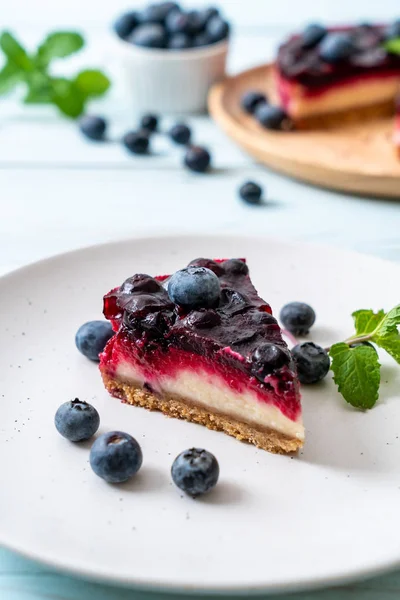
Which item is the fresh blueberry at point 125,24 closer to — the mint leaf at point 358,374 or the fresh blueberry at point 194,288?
the fresh blueberry at point 194,288

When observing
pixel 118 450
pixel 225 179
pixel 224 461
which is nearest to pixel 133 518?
pixel 118 450

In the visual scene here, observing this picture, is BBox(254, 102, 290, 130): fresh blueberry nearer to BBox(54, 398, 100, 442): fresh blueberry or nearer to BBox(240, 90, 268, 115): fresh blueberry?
BBox(240, 90, 268, 115): fresh blueberry

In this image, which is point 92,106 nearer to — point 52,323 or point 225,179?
point 225,179

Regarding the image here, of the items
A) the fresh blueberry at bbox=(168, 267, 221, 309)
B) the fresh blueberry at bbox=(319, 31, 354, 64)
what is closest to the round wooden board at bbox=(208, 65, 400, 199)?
the fresh blueberry at bbox=(319, 31, 354, 64)

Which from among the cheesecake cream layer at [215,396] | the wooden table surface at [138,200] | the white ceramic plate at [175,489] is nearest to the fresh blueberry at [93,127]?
the wooden table surface at [138,200]

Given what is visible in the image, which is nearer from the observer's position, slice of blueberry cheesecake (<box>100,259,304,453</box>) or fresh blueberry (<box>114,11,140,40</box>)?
slice of blueberry cheesecake (<box>100,259,304,453</box>)

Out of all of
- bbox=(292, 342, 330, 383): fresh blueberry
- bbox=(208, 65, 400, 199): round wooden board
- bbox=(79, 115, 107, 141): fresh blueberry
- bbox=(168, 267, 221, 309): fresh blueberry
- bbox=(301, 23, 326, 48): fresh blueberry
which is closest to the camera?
bbox=(168, 267, 221, 309): fresh blueberry

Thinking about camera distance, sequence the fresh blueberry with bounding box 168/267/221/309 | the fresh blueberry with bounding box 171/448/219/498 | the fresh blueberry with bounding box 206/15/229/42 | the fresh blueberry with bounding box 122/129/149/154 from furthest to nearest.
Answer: the fresh blueberry with bounding box 206/15/229/42 → the fresh blueberry with bounding box 122/129/149/154 → the fresh blueberry with bounding box 168/267/221/309 → the fresh blueberry with bounding box 171/448/219/498
